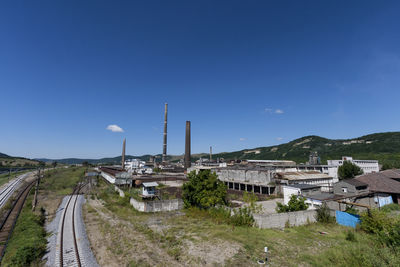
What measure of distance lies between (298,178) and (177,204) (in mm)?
29913

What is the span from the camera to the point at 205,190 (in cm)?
2512

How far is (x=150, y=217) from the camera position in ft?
79.2

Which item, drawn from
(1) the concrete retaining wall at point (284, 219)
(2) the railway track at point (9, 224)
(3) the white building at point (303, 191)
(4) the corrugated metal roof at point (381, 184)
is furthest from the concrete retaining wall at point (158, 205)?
(4) the corrugated metal roof at point (381, 184)

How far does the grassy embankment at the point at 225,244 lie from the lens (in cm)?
1288

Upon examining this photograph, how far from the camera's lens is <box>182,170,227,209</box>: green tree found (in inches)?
967

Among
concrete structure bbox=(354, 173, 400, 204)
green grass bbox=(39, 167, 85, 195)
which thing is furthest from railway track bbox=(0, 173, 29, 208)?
concrete structure bbox=(354, 173, 400, 204)

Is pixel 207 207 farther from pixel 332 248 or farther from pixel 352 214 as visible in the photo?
pixel 352 214

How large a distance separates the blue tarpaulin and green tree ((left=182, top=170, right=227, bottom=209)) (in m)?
14.2

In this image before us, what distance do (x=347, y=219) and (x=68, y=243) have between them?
30.5m

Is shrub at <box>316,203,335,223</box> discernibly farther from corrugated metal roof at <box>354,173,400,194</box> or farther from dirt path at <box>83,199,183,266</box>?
corrugated metal roof at <box>354,173,400,194</box>

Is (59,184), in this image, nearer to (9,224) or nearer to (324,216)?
(9,224)

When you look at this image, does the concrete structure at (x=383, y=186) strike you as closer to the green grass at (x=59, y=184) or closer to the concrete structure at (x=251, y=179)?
the concrete structure at (x=251, y=179)

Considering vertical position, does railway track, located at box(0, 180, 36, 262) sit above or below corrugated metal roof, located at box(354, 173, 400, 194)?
below

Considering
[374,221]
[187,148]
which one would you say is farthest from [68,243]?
[187,148]
